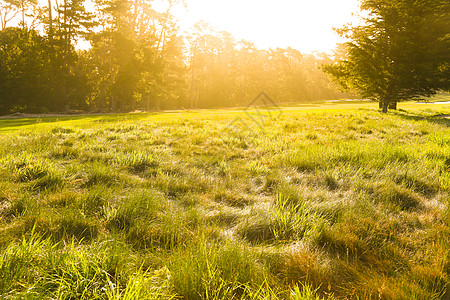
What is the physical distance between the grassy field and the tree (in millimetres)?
12968

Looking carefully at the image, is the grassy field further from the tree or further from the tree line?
the tree line

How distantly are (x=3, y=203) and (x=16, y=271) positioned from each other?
160 cm

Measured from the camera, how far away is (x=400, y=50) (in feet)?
47.8

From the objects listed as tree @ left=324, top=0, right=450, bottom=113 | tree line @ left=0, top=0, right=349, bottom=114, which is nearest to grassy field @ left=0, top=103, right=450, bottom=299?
tree @ left=324, top=0, right=450, bottom=113

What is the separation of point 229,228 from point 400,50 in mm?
17474

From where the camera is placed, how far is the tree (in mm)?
13773

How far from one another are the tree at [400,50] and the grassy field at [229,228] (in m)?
13.0

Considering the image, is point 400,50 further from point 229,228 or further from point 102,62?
point 102,62

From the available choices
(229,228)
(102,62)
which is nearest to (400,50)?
(229,228)

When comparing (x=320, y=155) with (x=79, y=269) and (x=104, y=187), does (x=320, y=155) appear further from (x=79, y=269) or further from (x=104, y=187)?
(x=79, y=269)

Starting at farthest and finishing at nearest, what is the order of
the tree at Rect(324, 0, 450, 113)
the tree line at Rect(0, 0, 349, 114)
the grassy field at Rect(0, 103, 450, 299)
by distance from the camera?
the tree line at Rect(0, 0, 349, 114) < the tree at Rect(324, 0, 450, 113) < the grassy field at Rect(0, 103, 450, 299)

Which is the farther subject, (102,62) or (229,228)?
(102,62)

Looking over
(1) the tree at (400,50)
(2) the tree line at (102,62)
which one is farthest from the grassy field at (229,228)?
(2) the tree line at (102,62)

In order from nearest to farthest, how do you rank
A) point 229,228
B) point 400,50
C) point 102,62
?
1. point 229,228
2. point 400,50
3. point 102,62
